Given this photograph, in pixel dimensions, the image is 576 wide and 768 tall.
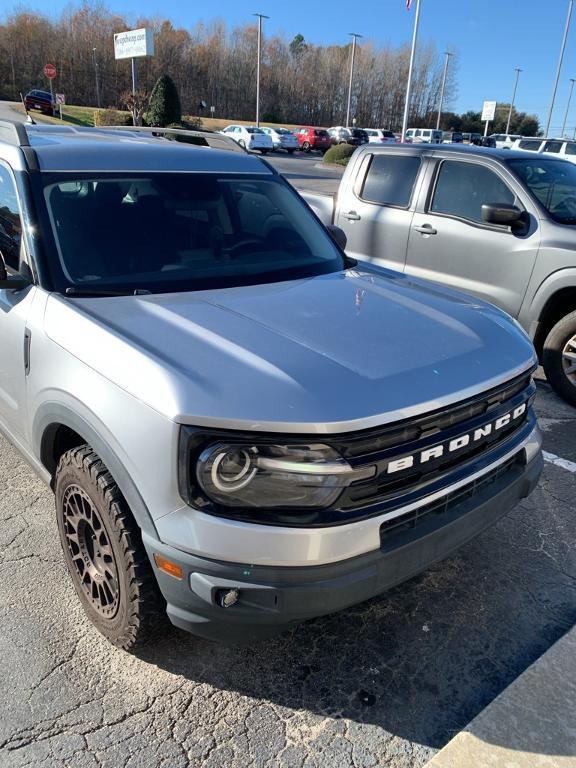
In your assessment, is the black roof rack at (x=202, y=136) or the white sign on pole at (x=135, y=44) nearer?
the black roof rack at (x=202, y=136)

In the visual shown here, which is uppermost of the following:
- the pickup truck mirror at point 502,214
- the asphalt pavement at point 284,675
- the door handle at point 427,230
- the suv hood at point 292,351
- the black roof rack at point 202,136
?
the black roof rack at point 202,136

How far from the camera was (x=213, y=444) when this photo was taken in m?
1.87

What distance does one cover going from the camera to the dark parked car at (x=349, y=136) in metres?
47.4

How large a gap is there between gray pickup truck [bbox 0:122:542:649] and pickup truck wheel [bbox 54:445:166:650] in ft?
0.04

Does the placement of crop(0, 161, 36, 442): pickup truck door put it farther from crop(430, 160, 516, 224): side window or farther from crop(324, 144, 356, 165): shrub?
crop(324, 144, 356, 165): shrub

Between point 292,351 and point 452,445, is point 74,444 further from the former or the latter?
point 452,445

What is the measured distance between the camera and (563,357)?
5.11 m

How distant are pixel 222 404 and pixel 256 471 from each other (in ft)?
0.75

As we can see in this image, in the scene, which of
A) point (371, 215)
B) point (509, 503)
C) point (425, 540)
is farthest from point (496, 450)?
point (371, 215)

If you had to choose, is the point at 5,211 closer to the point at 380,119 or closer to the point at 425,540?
the point at 425,540

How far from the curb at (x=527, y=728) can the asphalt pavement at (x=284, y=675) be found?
12cm

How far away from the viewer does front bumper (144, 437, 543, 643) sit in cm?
189

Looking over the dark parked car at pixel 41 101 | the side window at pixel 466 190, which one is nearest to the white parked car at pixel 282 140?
the dark parked car at pixel 41 101

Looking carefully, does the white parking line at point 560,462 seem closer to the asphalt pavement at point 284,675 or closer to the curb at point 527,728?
the asphalt pavement at point 284,675
